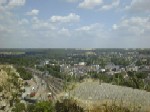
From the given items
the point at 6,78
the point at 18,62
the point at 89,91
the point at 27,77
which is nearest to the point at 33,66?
the point at 18,62

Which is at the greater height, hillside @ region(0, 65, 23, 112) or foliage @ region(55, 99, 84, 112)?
foliage @ region(55, 99, 84, 112)

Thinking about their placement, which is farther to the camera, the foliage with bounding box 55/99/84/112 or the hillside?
the hillside

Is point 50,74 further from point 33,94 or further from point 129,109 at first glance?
point 129,109

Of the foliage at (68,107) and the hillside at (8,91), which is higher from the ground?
the foliage at (68,107)

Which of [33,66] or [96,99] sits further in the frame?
[33,66]

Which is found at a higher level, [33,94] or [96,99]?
[96,99]

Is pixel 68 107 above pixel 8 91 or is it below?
above

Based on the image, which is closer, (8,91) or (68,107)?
(68,107)

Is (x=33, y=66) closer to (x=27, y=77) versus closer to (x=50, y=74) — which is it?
(x=50, y=74)

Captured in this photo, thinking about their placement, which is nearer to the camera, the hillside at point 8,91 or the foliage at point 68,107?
the foliage at point 68,107

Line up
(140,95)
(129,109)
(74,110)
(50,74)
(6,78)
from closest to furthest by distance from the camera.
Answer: (129,109), (74,110), (140,95), (6,78), (50,74)

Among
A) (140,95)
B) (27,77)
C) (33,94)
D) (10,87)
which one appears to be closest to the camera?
(140,95)
